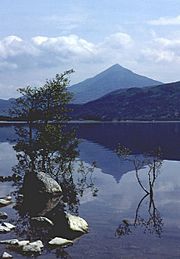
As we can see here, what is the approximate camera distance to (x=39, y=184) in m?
57.9

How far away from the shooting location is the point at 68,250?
3619 cm

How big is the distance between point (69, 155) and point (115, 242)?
28.1 m

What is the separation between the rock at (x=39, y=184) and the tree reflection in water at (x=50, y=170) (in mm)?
495

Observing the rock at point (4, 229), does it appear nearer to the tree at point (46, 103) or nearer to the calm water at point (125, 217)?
the calm water at point (125, 217)

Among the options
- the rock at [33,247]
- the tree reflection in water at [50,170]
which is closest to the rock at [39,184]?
the tree reflection in water at [50,170]

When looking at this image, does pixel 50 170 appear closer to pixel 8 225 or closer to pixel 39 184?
pixel 39 184

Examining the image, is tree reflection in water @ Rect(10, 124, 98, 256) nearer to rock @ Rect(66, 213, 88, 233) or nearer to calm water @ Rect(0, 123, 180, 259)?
calm water @ Rect(0, 123, 180, 259)

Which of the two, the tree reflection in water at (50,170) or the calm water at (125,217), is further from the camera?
the tree reflection in water at (50,170)

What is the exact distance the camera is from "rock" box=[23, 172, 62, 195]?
190 feet

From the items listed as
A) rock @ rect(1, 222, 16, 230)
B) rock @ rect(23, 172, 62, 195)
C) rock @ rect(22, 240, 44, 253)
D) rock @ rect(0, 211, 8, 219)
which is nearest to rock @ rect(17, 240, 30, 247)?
rock @ rect(22, 240, 44, 253)

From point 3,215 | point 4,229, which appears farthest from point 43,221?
point 3,215

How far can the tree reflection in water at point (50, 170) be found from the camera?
51000 mm

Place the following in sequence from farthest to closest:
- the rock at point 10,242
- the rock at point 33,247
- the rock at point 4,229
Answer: the rock at point 4,229
the rock at point 10,242
the rock at point 33,247

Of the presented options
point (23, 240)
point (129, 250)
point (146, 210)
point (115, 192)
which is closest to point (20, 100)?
point (115, 192)
